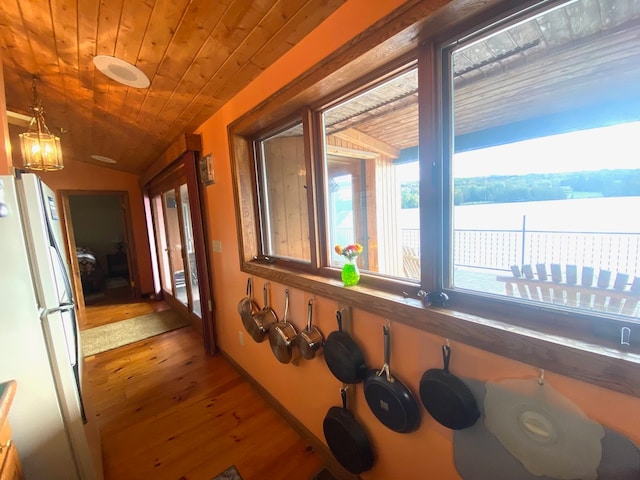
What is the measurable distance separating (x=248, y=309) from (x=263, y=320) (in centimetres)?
20

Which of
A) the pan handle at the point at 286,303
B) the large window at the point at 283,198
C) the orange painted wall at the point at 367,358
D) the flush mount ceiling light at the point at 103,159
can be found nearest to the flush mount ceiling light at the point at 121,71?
the orange painted wall at the point at 367,358

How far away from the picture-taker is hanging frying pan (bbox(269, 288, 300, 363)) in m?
1.58

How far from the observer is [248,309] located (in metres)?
1.95

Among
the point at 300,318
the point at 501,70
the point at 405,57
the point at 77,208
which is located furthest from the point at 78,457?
the point at 77,208

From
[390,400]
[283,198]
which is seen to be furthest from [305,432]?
[283,198]

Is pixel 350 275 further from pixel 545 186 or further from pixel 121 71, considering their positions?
pixel 121 71

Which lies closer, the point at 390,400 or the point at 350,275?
the point at 390,400

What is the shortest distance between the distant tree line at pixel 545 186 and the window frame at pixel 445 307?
0.36ft

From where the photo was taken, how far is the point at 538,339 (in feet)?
2.24

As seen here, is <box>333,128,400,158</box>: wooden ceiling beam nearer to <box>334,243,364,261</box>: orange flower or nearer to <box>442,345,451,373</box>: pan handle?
<box>334,243,364,261</box>: orange flower

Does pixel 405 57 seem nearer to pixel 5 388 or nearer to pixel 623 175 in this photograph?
pixel 623 175

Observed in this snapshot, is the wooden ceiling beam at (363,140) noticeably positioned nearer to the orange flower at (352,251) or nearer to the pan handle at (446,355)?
the orange flower at (352,251)

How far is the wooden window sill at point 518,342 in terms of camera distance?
1.94 feet

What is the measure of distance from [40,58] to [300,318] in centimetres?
218
